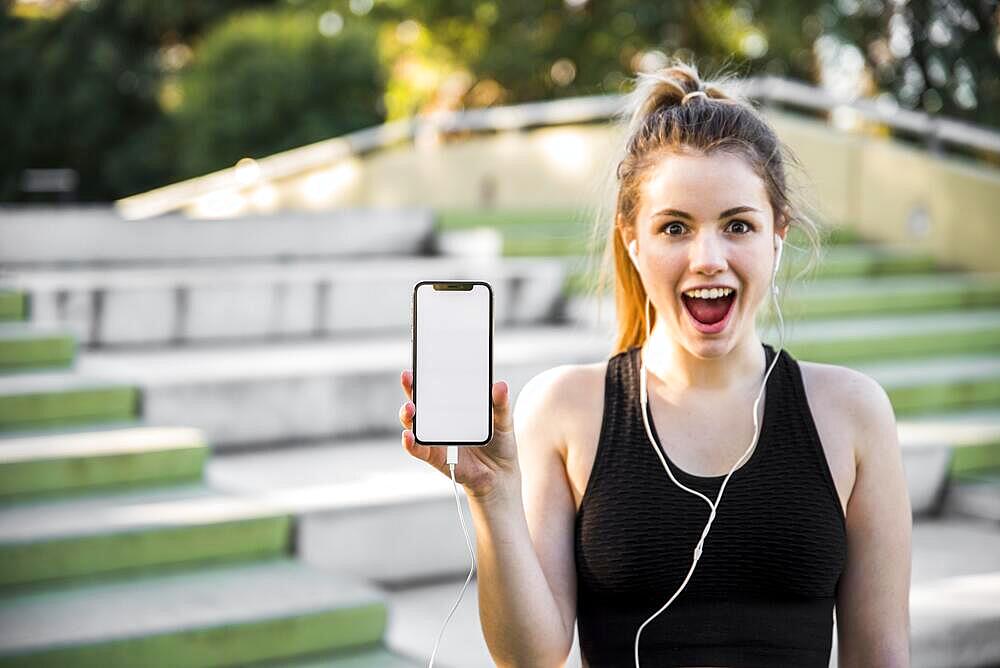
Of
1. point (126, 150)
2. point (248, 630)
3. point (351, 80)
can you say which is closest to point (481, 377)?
point (248, 630)

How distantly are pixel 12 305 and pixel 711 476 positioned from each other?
140 inches

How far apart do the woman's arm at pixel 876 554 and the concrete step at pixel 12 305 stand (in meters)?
3.65

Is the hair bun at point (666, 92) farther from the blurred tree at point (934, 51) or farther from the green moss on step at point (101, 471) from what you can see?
the blurred tree at point (934, 51)

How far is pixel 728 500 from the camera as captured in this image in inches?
72.7

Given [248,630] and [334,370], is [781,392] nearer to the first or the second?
[248,630]

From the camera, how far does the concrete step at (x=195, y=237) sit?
5746mm

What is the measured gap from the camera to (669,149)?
189cm

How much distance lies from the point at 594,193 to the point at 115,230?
424 cm

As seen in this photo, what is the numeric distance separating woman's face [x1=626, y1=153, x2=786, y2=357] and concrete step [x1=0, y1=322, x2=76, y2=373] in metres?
3.10

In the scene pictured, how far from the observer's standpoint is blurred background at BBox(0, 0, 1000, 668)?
126 inches

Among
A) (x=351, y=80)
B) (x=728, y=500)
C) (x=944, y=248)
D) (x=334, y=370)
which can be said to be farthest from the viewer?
A: (x=351, y=80)

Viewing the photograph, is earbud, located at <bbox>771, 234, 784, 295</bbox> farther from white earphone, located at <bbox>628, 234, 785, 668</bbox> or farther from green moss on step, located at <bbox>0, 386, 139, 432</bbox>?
green moss on step, located at <bbox>0, 386, 139, 432</bbox>

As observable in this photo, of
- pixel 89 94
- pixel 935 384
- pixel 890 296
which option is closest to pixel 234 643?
pixel 935 384

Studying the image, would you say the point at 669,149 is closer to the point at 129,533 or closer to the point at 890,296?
the point at 129,533
